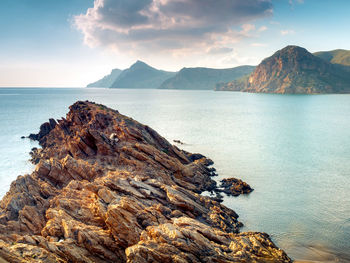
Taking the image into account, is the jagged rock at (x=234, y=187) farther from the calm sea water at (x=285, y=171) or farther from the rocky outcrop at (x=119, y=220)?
the rocky outcrop at (x=119, y=220)

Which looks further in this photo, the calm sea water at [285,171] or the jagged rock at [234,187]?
the jagged rock at [234,187]

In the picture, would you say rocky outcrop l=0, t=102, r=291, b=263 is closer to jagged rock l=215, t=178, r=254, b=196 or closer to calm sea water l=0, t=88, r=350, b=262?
jagged rock l=215, t=178, r=254, b=196

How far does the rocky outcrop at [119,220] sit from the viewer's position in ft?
68.9

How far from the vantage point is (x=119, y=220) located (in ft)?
79.6

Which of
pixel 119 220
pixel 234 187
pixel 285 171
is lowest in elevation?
pixel 234 187

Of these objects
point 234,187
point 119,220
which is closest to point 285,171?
point 234,187

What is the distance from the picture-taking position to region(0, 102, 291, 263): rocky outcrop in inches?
827

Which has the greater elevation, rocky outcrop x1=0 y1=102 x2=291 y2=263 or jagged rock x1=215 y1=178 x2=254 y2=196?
rocky outcrop x1=0 y1=102 x2=291 y2=263

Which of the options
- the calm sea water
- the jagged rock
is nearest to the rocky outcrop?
the jagged rock

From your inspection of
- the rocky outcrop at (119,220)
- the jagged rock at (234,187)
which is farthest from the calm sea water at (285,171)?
the rocky outcrop at (119,220)

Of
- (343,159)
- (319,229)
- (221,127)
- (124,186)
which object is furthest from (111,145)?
(221,127)

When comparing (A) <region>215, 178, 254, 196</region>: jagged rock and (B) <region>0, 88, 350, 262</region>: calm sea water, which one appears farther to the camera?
(A) <region>215, 178, 254, 196</region>: jagged rock

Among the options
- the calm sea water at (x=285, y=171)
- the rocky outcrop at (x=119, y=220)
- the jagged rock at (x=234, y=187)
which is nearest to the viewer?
the rocky outcrop at (x=119, y=220)

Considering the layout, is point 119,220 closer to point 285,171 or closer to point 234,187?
point 234,187
